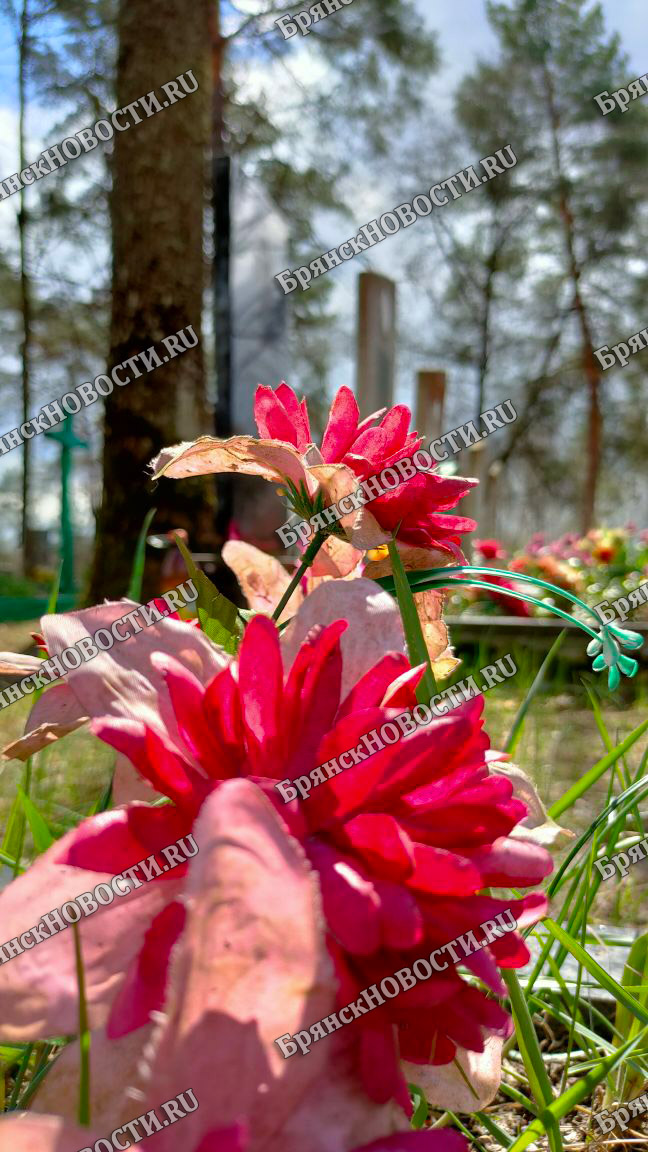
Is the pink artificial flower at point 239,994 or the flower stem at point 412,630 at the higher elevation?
the flower stem at point 412,630

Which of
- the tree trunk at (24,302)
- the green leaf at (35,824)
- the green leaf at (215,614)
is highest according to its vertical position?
the tree trunk at (24,302)

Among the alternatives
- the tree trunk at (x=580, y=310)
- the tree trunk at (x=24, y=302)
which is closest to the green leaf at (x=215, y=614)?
the tree trunk at (x=24, y=302)

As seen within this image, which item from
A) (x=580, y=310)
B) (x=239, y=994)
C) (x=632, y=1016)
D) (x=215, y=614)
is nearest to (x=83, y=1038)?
(x=239, y=994)

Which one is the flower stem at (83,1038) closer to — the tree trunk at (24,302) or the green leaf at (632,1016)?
the green leaf at (632,1016)

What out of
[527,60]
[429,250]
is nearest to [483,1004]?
[429,250]

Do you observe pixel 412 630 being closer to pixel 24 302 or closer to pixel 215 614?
pixel 215 614

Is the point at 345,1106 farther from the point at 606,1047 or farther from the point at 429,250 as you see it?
the point at 429,250

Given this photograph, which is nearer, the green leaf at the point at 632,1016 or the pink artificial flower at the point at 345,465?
the pink artificial flower at the point at 345,465
